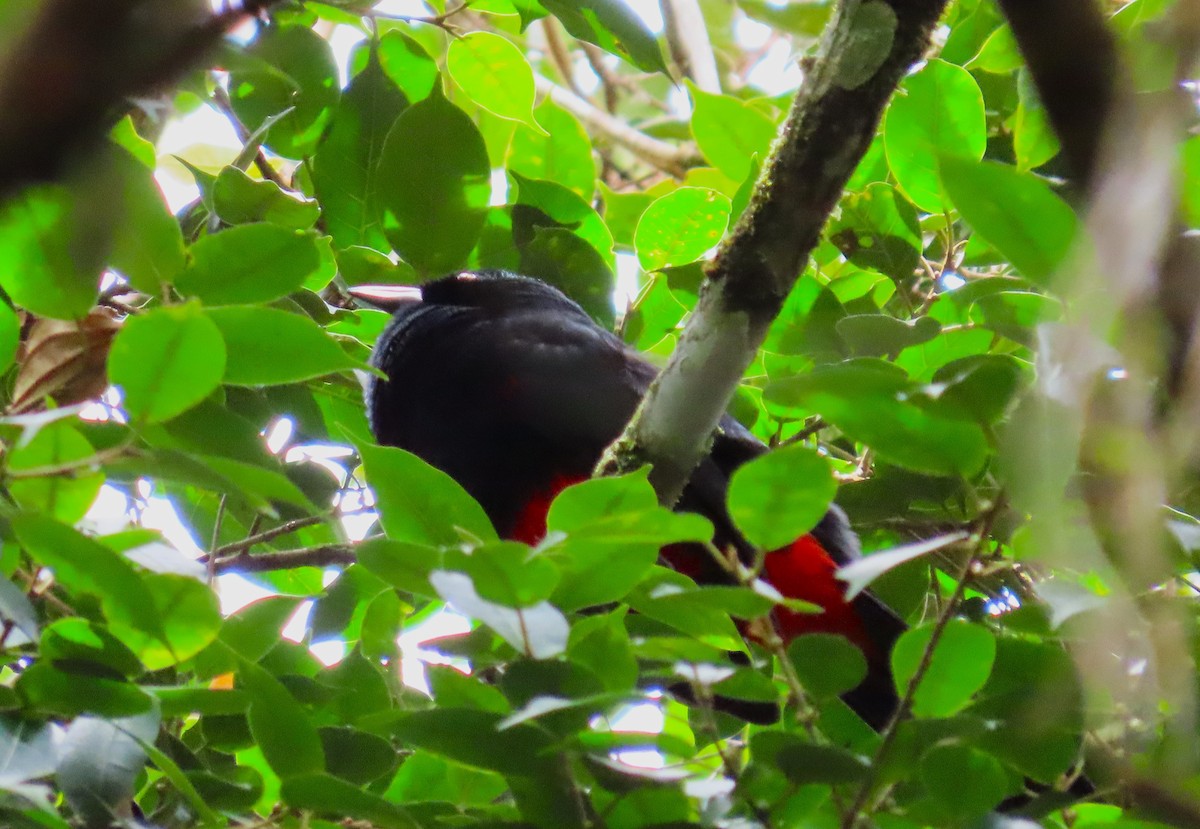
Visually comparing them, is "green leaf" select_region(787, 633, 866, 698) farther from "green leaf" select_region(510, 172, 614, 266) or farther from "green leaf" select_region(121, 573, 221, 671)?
"green leaf" select_region(510, 172, 614, 266)

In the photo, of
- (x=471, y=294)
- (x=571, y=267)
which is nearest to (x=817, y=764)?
(x=571, y=267)

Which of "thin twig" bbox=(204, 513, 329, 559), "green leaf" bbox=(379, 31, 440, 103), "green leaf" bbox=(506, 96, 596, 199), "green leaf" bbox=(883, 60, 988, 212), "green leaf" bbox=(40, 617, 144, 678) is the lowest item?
"thin twig" bbox=(204, 513, 329, 559)

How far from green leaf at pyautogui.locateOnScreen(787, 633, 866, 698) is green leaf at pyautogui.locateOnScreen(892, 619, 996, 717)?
0.12 feet

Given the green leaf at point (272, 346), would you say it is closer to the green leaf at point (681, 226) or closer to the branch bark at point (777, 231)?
the branch bark at point (777, 231)

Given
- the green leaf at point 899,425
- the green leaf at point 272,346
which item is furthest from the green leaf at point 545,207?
the green leaf at point 899,425

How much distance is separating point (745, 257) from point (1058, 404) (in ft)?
1.98

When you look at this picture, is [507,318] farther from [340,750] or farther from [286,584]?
[340,750]

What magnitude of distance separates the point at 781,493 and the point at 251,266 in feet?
A: 2.06

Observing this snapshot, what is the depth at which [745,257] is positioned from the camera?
4.78ft

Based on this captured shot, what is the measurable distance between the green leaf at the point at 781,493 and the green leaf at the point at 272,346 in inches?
15.4

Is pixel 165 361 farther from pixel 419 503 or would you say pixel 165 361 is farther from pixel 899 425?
pixel 899 425

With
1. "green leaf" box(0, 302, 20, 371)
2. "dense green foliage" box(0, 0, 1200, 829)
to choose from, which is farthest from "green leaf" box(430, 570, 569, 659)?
"green leaf" box(0, 302, 20, 371)

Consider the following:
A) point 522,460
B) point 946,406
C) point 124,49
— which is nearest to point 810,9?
point 522,460

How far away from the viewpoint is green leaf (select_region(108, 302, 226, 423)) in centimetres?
100
